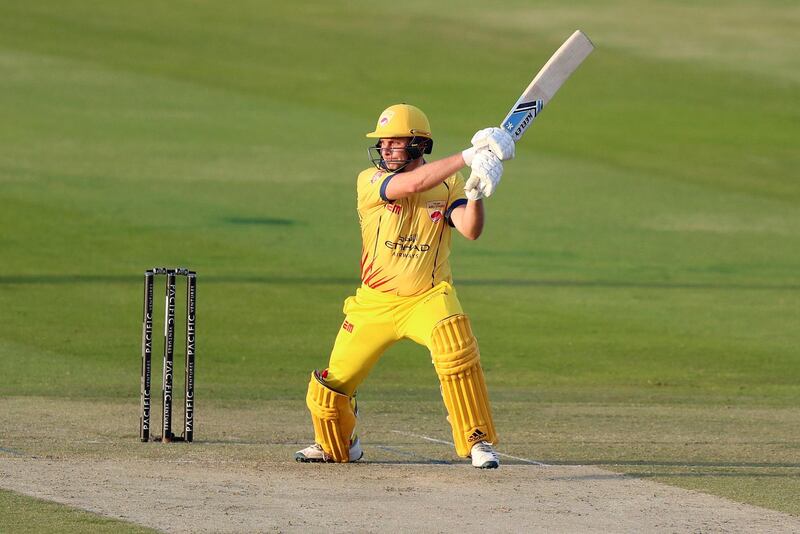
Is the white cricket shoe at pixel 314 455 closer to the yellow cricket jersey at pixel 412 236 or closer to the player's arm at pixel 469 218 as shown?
the yellow cricket jersey at pixel 412 236

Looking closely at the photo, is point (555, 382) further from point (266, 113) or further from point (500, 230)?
point (266, 113)

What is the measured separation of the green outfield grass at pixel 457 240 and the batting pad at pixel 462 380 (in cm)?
91

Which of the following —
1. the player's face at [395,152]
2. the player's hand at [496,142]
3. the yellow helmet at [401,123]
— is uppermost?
the yellow helmet at [401,123]

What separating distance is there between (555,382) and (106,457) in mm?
5142

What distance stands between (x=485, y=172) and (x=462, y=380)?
1.10 meters

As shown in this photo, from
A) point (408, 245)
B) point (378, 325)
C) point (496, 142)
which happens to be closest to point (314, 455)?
point (378, 325)

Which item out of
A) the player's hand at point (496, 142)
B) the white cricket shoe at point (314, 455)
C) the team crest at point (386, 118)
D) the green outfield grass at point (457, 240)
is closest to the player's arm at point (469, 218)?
the player's hand at point (496, 142)

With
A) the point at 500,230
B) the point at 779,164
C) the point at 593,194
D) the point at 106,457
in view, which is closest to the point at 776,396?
the point at 106,457

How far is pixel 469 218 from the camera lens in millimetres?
7832

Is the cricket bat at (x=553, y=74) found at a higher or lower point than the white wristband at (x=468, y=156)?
higher

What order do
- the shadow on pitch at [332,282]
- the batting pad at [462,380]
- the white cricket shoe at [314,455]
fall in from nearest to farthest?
the batting pad at [462,380] < the white cricket shoe at [314,455] < the shadow on pitch at [332,282]

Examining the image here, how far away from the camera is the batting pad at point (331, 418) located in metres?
8.25

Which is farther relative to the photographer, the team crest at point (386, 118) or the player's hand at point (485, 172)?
the team crest at point (386, 118)

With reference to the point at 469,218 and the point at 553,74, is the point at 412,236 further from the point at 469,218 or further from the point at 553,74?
the point at 553,74
